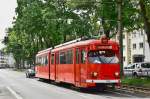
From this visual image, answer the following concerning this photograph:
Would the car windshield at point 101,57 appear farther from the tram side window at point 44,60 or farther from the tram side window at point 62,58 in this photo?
the tram side window at point 44,60

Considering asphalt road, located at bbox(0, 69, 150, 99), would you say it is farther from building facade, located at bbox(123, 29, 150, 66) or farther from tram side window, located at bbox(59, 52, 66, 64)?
building facade, located at bbox(123, 29, 150, 66)

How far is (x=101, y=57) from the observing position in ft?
96.8

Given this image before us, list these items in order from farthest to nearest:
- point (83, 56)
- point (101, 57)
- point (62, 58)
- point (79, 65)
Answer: point (62, 58), point (79, 65), point (83, 56), point (101, 57)

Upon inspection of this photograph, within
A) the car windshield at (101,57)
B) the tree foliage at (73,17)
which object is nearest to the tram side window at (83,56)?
the car windshield at (101,57)

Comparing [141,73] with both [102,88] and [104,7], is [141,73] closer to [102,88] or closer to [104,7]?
[104,7]

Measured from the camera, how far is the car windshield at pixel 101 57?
Result: 29.4 metres

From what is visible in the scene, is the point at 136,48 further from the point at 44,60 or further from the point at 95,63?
the point at 95,63

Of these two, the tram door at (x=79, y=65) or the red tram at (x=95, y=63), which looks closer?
the red tram at (x=95, y=63)

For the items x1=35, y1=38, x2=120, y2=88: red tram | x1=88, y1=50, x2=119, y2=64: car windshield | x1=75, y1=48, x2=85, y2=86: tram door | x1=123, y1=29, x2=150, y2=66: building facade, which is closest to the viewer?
x1=35, y1=38, x2=120, y2=88: red tram

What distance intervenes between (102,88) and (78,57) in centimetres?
301

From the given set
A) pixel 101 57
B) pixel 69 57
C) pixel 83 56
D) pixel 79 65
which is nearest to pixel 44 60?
pixel 69 57

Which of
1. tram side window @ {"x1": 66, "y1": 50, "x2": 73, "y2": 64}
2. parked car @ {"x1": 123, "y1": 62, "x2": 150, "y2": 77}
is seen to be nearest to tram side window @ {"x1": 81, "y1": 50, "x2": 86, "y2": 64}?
tram side window @ {"x1": 66, "y1": 50, "x2": 73, "y2": 64}

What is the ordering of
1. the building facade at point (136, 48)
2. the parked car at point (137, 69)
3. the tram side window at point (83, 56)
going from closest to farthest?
the tram side window at point (83, 56) < the parked car at point (137, 69) < the building facade at point (136, 48)

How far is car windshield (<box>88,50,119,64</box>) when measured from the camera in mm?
29406
